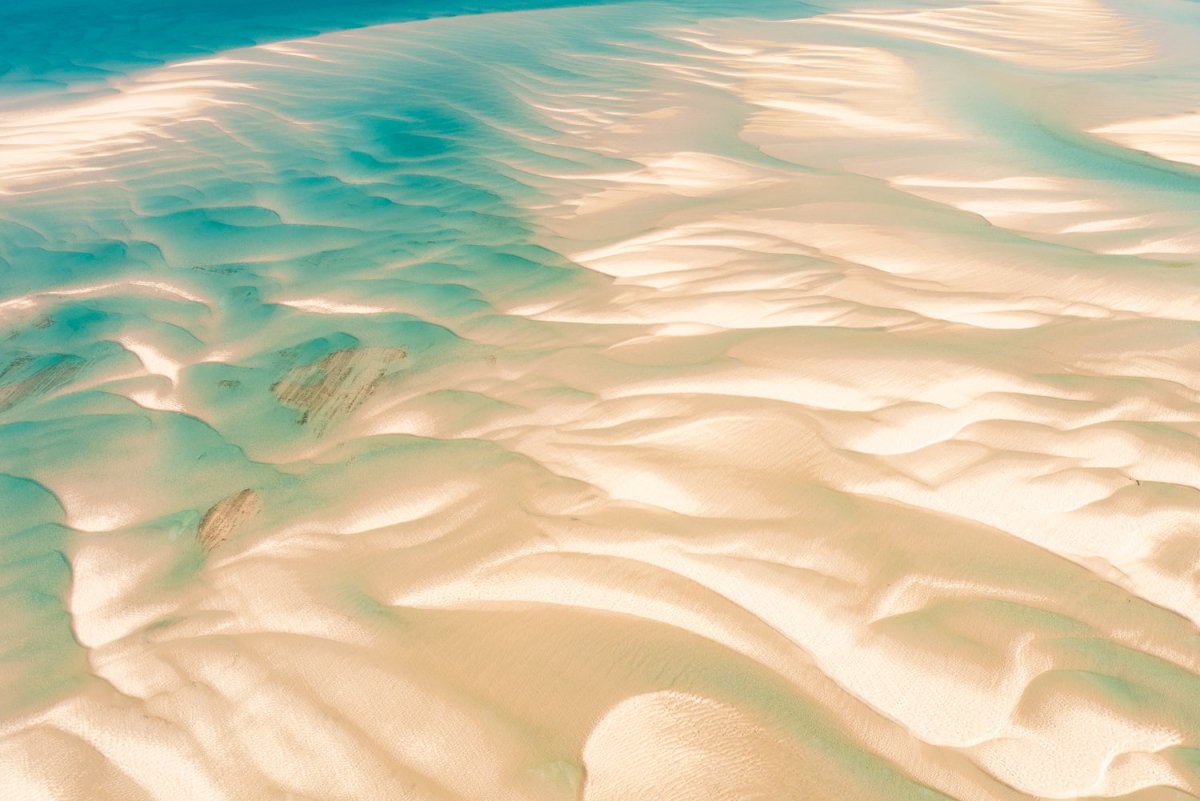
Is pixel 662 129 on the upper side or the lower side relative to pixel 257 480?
upper

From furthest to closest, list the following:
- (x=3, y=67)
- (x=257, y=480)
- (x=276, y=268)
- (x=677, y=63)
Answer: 1. (x=3, y=67)
2. (x=677, y=63)
3. (x=276, y=268)
4. (x=257, y=480)

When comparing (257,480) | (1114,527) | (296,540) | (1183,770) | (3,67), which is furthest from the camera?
(3,67)

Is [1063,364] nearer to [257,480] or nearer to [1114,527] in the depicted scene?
[1114,527]

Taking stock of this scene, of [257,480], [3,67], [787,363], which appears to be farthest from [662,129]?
[3,67]

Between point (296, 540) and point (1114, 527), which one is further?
point (296, 540)

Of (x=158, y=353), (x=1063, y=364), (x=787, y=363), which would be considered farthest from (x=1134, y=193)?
(x=158, y=353)

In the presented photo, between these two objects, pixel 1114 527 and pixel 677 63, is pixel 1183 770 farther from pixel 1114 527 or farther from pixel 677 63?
pixel 677 63

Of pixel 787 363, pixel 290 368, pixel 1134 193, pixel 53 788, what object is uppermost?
pixel 1134 193
